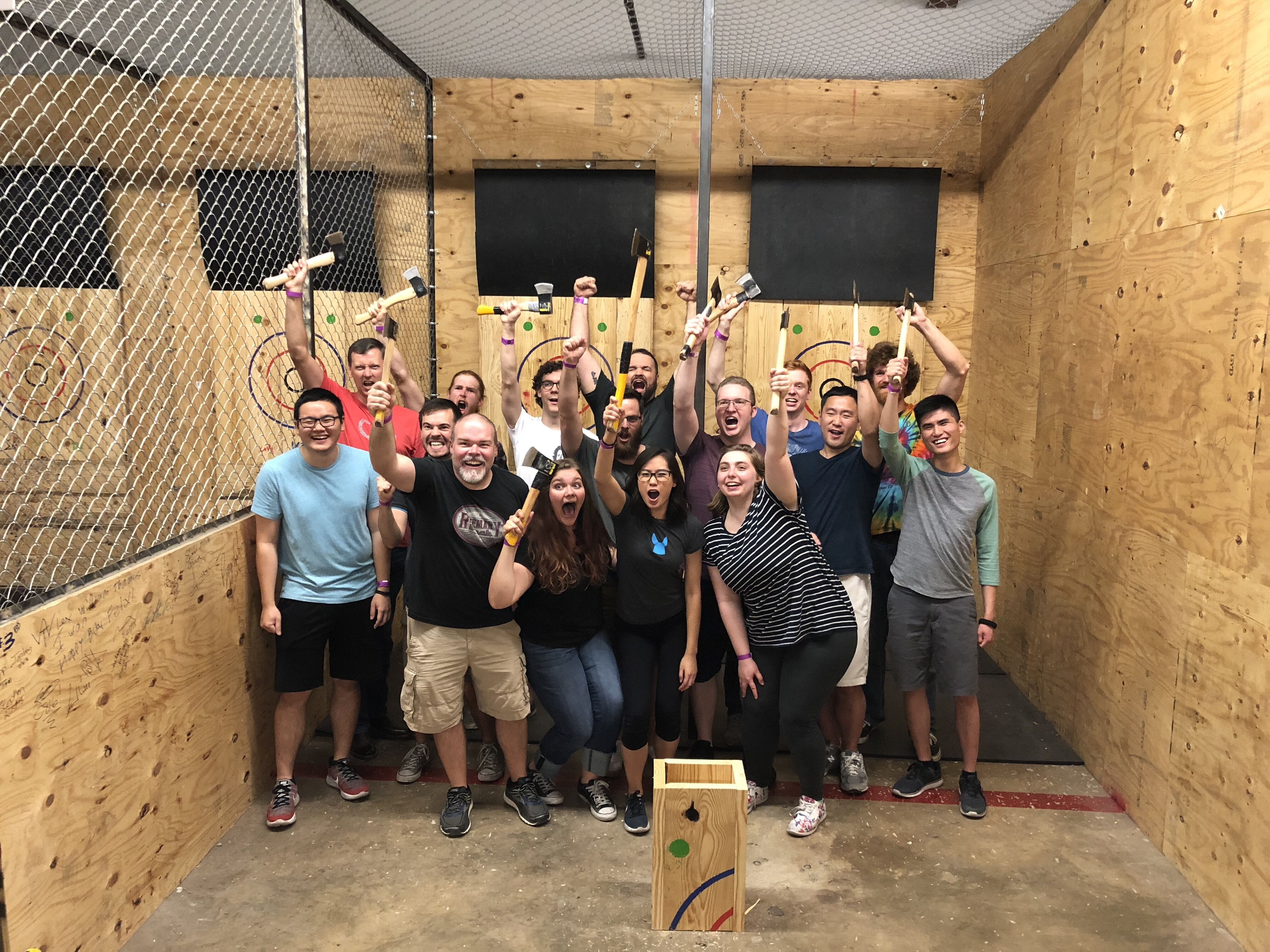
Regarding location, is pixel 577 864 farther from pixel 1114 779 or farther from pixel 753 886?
pixel 1114 779

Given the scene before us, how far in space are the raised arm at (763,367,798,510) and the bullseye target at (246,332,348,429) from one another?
323 cm

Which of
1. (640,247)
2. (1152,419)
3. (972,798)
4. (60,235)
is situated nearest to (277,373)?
(60,235)

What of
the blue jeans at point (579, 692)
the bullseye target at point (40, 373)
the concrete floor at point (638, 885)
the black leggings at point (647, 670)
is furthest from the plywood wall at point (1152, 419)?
the bullseye target at point (40, 373)

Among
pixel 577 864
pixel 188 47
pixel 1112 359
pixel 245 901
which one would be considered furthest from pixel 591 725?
pixel 188 47

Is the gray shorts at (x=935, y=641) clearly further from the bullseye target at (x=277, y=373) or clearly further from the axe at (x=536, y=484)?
the bullseye target at (x=277, y=373)

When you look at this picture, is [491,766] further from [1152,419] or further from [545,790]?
[1152,419]

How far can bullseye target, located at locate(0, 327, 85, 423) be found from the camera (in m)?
5.24

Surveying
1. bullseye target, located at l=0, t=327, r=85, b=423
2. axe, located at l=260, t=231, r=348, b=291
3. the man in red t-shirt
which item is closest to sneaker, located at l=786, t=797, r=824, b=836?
the man in red t-shirt

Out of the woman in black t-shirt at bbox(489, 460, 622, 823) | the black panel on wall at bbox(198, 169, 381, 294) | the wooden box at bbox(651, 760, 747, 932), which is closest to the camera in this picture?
the wooden box at bbox(651, 760, 747, 932)

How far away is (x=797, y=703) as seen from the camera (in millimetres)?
3248

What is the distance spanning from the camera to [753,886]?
3057mm

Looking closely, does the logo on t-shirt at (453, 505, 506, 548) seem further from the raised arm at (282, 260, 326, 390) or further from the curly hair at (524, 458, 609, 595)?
the raised arm at (282, 260, 326, 390)

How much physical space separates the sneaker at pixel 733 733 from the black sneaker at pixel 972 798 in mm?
954

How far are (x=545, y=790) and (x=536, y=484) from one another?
1.38 m
